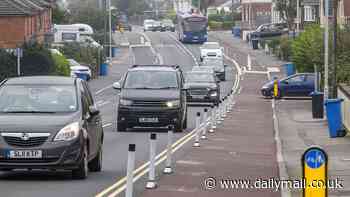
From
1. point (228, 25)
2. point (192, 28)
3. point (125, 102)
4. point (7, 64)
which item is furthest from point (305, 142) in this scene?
point (228, 25)

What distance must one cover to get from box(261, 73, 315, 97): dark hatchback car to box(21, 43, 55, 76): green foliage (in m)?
12.4

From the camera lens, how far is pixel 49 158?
16.7m

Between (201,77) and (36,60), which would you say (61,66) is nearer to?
(36,60)

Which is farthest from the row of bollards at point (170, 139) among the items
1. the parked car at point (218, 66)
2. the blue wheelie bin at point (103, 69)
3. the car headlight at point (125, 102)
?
the blue wheelie bin at point (103, 69)

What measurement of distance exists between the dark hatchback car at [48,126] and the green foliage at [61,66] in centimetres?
4292

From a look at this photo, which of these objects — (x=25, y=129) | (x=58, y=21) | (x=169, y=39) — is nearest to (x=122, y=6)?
(x=169, y=39)

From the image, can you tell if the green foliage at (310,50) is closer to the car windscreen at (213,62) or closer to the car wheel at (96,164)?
the car windscreen at (213,62)

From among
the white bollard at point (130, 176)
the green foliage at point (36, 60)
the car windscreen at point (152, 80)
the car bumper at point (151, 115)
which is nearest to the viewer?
the white bollard at point (130, 176)

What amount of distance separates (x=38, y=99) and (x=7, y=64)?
39279mm

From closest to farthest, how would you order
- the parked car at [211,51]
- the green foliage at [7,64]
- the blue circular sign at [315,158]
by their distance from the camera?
1. the blue circular sign at [315,158]
2. the green foliage at [7,64]
3. the parked car at [211,51]

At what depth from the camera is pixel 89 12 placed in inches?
4363

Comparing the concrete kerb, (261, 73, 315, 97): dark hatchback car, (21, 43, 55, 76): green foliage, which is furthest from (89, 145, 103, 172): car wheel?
(21, 43, 55, 76): green foliage

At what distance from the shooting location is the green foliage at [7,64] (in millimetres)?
56250

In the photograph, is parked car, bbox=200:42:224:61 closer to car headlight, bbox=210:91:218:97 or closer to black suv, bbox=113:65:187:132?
car headlight, bbox=210:91:218:97
